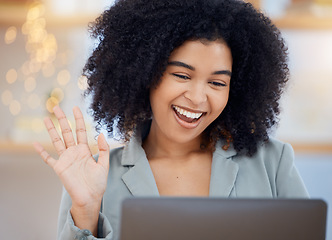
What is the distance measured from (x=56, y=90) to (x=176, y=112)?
133 cm

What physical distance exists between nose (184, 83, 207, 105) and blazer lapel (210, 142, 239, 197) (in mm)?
240

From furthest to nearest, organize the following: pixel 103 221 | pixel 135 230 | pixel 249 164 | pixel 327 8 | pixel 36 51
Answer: pixel 36 51, pixel 327 8, pixel 249 164, pixel 103 221, pixel 135 230

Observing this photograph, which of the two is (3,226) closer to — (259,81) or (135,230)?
(259,81)

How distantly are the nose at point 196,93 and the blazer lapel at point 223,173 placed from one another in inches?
9.5

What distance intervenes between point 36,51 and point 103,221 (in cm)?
151

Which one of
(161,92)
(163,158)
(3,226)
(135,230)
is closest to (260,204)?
(135,230)

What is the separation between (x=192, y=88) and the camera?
135 cm

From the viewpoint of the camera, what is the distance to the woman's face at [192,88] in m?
1.34

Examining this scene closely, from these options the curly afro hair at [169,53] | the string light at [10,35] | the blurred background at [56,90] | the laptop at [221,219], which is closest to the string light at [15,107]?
the blurred background at [56,90]

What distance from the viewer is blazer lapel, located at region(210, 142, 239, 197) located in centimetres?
142

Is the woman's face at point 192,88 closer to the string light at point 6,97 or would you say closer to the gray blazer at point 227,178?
the gray blazer at point 227,178

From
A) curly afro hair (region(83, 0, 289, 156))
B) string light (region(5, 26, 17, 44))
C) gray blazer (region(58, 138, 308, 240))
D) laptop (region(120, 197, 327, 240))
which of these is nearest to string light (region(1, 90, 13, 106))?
string light (region(5, 26, 17, 44))

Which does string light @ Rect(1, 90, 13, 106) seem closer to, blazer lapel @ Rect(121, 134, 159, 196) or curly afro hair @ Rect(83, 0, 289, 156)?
curly afro hair @ Rect(83, 0, 289, 156)

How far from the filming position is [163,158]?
5.16 ft
